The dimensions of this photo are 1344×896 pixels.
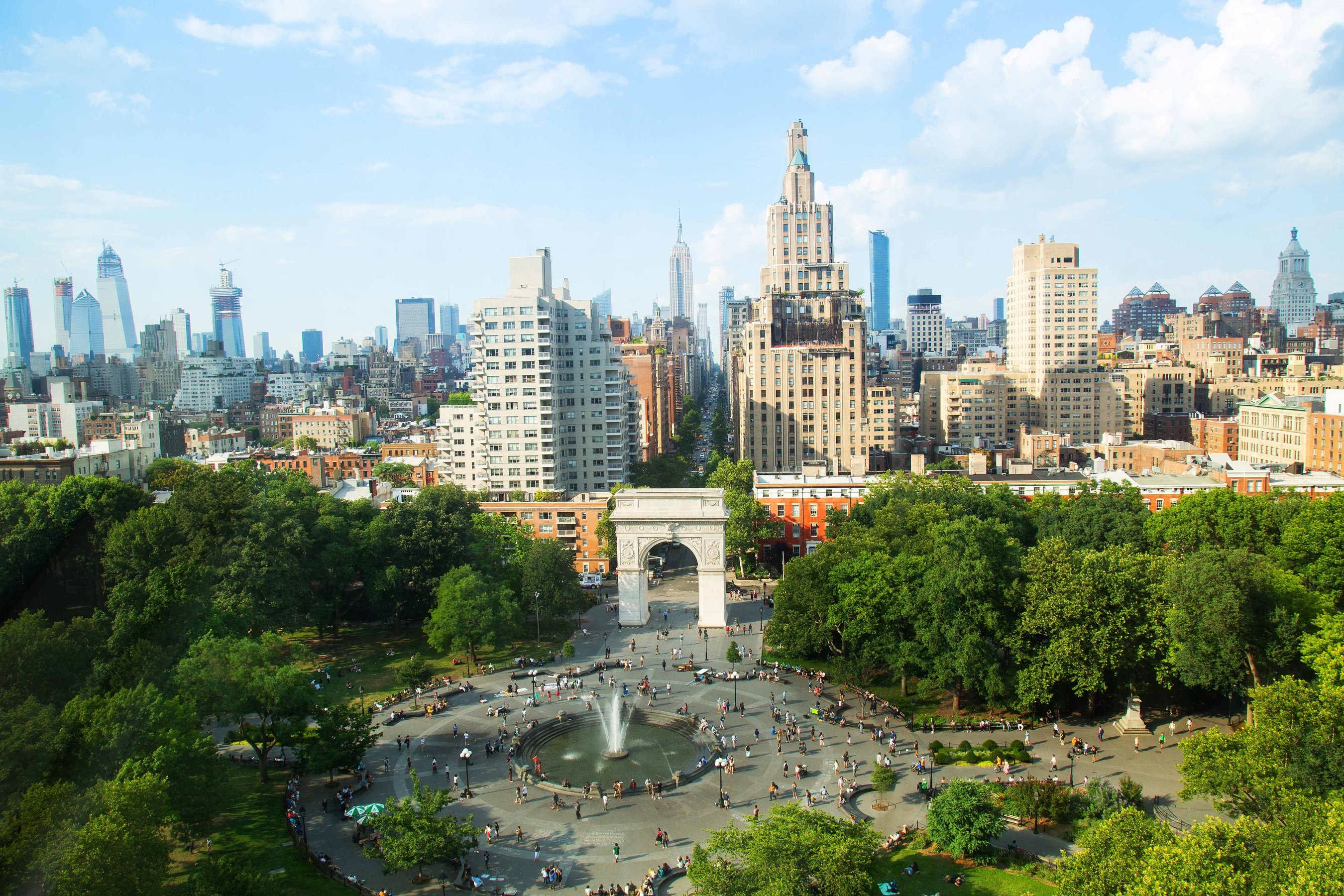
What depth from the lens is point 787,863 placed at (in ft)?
91.0

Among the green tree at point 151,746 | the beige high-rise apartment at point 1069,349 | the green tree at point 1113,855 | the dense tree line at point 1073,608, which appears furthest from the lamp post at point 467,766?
the beige high-rise apartment at point 1069,349

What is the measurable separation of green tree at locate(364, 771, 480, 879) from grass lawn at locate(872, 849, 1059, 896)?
15087 mm

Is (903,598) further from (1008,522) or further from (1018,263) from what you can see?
(1018,263)

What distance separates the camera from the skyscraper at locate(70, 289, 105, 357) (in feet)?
379

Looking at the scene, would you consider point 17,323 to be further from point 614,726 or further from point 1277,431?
point 1277,431

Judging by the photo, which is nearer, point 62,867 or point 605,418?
point 62,867

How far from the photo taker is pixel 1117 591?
4603 centimetres

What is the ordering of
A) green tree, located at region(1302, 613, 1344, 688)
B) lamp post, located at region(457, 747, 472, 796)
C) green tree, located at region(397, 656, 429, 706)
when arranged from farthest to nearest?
green tree, located at region(397, 656, 429, 706) → lamp post, located at region(457, 747, 472, 796) → green tree, located at region(1302, 613, 1344, 688)

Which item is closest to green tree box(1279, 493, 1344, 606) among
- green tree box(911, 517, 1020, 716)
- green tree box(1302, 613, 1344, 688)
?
green tree box(1302, 613, 1344, 688)

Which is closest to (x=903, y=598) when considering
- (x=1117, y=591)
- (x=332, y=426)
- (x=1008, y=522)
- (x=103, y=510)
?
(x=1117, y=591)

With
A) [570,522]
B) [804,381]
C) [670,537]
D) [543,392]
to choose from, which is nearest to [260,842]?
[670,537]

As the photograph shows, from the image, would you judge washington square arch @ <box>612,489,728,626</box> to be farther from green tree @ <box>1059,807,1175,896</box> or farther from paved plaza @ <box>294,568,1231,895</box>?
green tree @ <box>1059,807,1175,896</box>

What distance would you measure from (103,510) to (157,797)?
41.8 meters

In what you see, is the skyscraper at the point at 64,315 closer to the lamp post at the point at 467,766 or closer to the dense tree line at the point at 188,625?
the dense tree line at the point at 188,625
